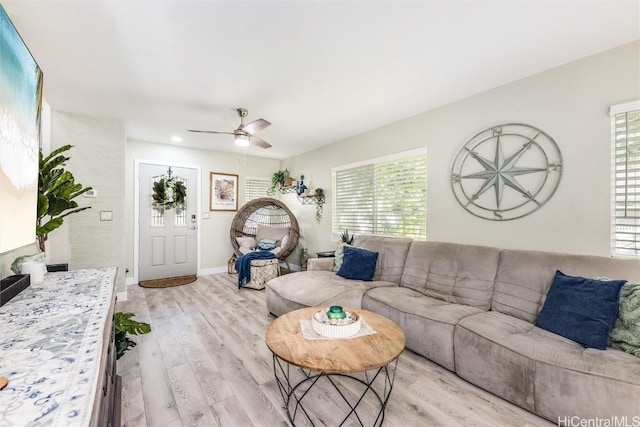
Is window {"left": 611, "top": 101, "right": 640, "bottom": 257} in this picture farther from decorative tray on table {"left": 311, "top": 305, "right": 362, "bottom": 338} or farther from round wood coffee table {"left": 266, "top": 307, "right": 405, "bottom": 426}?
decorative tray on table {"left": 311, "top": 305, "right": 362, "bottom": 338}

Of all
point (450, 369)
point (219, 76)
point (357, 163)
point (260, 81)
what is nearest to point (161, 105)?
point (219, 76)

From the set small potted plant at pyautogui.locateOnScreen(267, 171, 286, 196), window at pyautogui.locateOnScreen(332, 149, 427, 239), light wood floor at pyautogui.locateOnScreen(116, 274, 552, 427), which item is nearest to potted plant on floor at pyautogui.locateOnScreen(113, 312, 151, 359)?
light wood floor at pyautogui.locateOnScreen(116, 274, 552, 427)

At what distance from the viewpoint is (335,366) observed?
139 cm

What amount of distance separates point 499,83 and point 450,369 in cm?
268

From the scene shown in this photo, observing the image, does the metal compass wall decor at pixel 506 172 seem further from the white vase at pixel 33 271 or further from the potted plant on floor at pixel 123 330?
the white vase at pixel 33 271

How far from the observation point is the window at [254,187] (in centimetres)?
590

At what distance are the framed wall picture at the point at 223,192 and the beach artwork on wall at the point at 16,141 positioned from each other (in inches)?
147

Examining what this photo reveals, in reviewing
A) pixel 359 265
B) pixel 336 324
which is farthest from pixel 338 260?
pixel 336 324

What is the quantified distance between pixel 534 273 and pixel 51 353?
9.80ft

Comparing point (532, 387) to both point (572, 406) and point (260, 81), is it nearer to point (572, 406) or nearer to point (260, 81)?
point (572, 406)

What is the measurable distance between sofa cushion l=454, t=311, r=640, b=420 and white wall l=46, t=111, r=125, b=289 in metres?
4.27

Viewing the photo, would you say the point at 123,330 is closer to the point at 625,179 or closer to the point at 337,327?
the point at 337,327

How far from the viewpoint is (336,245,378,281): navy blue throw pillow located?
3.29m

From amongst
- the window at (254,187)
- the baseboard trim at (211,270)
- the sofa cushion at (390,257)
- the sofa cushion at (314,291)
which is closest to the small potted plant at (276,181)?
the window at (254,187)
